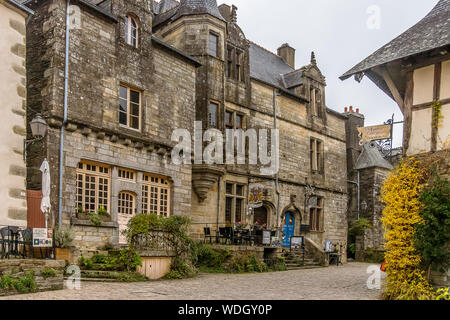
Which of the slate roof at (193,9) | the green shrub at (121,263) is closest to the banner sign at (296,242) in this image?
the green shrub at (121,263)

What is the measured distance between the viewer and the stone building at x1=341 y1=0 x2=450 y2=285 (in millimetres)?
10039

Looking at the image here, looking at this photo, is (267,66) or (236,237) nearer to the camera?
(236,237)

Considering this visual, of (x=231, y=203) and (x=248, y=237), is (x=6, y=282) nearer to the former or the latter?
(x=248, y=237)

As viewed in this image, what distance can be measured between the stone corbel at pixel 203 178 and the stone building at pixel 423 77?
7.27m

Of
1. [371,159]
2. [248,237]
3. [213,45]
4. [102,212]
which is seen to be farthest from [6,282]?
[371,159]

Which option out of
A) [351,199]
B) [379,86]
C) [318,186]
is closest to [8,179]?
[379,86]

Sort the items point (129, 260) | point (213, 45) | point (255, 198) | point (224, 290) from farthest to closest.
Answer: point (255, 198)
point (213, 45)
point (129, 260)
point (224, 290)

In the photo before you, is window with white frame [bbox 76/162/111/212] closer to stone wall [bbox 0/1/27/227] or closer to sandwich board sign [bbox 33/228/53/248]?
stone wall [bbox 0/1/27/227]

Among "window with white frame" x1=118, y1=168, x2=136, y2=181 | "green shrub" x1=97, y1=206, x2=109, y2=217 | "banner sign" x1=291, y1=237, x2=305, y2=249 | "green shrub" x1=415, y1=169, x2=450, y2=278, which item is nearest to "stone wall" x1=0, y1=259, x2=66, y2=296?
"green shrub" x1=97, y1=206, x2=109, y2=217

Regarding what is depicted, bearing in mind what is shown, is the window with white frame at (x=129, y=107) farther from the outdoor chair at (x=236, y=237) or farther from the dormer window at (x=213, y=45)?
the outdoor chair at (x=236, y=237)

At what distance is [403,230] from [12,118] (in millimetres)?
9104

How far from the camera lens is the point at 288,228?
2195 cm

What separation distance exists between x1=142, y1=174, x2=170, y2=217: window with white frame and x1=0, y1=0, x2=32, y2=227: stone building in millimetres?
4695

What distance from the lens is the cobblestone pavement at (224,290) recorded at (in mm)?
8898
